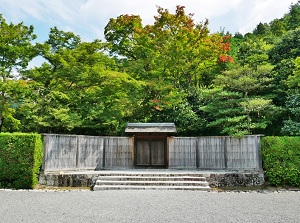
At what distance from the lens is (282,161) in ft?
34.0

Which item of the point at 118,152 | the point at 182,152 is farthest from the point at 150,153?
the point at 182,152

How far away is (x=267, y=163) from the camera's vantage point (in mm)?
10461

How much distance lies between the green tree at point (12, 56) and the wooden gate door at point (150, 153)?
7.40 m

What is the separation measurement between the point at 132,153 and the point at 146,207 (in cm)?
782

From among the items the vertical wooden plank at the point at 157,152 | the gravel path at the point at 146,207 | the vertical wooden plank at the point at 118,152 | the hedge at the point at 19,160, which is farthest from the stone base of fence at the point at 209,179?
the vertical wooden plank at the point at 157,152

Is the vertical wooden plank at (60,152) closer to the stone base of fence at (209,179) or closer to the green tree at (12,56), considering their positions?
the stone base of fence at (209,179)

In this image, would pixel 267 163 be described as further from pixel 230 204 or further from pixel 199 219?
pixel 199 219

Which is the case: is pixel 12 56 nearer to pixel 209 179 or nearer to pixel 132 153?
pixel 132 153

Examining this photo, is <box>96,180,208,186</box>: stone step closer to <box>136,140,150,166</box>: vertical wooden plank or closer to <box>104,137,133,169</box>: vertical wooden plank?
<box>104,137,133,169</box>: vertical wooden plank

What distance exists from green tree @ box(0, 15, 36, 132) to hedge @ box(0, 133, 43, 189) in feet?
14.6

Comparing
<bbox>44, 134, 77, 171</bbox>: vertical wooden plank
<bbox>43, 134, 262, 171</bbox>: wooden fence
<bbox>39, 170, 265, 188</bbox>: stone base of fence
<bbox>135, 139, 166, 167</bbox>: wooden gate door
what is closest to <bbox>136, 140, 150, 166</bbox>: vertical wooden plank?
<bbox>135, 139, 166, 167</bbox>: wooden gate door

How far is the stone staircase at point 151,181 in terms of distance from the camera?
9.98m

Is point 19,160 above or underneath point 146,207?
above

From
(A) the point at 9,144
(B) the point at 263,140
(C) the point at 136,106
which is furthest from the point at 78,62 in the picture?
(B) the point at 263,140
